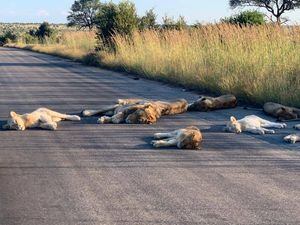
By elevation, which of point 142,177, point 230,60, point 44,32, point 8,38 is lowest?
point 8,38

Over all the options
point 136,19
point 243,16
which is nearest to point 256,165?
point 243,16

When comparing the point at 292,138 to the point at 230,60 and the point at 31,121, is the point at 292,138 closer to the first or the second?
the point at 31,121

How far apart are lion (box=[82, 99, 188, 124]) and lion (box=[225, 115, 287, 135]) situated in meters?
1.46

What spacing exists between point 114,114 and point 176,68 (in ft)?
28.1

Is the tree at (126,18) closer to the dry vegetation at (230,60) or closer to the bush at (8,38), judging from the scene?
the dry vegetation at (230,60)

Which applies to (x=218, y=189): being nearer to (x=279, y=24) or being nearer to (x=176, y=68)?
(x=279, y=24)

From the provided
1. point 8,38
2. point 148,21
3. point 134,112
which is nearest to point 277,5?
point 148,21

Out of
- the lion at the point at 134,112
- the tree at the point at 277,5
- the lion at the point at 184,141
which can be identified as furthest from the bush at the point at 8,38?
the lion at the point at 184,141

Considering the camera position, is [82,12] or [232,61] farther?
[82,12]

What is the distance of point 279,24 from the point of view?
15820 mm

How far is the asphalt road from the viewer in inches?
215

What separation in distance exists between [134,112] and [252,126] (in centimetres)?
201

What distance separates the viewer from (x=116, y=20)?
3155cm

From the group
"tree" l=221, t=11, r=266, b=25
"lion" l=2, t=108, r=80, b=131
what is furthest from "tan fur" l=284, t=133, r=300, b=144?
"tree" l=221, t=11, r=266, b=25
